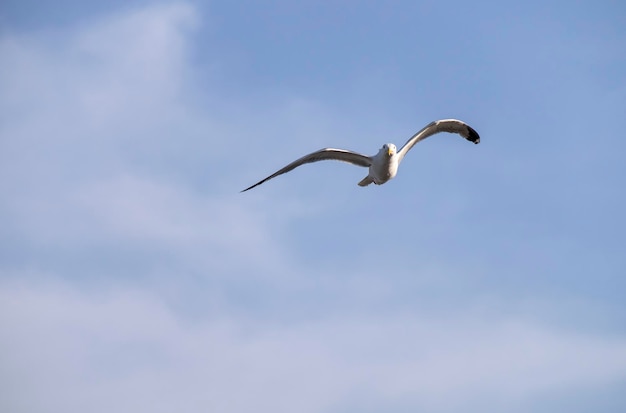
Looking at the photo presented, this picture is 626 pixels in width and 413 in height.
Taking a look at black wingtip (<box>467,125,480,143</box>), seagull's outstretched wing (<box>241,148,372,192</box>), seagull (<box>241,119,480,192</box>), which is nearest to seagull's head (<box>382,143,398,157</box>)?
seagull (<box>241,119,480,192</box>)

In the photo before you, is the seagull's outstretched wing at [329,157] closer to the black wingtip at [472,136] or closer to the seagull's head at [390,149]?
the seagull's head at [390,149]

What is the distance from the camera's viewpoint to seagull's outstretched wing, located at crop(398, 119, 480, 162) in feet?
97.5

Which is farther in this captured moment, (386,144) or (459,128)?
(459,128)

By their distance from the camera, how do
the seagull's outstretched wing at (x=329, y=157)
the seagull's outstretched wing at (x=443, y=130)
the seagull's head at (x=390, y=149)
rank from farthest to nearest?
the seagull's outstretched wing at (x=329, y=157) < the seagull's outstretched wing at (x=443, y=130) < the seagull's head at (x=390, y=149)

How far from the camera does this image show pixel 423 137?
30391mm

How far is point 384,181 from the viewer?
29609 millimetres

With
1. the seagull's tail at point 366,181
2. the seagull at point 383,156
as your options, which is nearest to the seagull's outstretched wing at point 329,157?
the seagull at point 383,156

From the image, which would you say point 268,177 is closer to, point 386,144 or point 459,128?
point 386,144

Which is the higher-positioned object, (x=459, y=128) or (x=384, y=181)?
(x=459, y=128)

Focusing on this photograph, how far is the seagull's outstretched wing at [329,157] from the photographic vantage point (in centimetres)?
3012

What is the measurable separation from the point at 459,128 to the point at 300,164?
5.46m

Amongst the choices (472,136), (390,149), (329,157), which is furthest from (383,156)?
(472,136)

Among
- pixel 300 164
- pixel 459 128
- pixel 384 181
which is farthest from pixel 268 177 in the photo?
pixel 459 128

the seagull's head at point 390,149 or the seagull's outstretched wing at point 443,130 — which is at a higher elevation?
the seagull's outstretched wing at point 443,130
